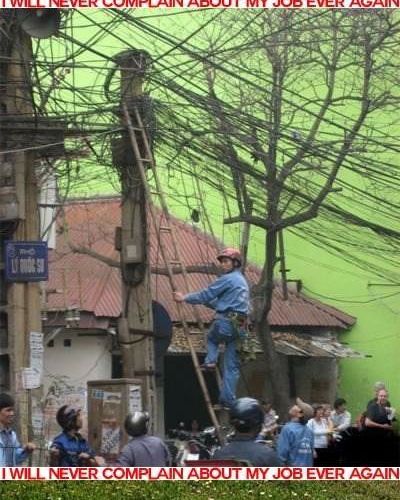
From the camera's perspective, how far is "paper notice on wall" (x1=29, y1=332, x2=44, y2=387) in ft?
28.8

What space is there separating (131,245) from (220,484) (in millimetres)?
2079

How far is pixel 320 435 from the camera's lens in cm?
816

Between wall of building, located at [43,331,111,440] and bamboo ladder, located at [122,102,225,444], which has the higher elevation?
bamboo ladder, located at [122,102,225,444]

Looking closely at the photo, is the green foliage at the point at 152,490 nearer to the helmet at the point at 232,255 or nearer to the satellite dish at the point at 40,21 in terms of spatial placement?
the helmet at the point at 232,255

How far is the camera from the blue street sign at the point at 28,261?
865 cm

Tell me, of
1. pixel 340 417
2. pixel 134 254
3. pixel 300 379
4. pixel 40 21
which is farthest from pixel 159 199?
pixel 340 417

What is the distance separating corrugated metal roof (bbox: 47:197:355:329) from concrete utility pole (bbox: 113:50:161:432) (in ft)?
0.32

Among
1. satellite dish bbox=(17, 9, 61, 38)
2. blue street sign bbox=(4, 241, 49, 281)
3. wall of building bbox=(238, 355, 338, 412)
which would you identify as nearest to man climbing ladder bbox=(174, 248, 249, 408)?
wall of building bbox=(238, 355, 338, 412)

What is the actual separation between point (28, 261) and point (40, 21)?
1751 millimetres

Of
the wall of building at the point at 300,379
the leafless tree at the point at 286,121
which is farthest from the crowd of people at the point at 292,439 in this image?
the leafless tree at the point at 286,121

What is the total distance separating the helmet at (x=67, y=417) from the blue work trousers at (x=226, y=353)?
1.00 m

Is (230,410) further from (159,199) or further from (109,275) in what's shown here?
(109,275)

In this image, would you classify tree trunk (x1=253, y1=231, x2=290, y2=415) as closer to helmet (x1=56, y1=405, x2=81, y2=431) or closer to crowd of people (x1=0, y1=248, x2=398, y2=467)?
crowd of people (x1=0, y1=248, x2=398, y2=467)

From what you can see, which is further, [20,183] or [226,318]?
[20,183]
